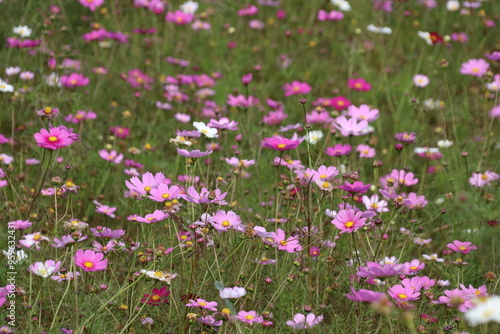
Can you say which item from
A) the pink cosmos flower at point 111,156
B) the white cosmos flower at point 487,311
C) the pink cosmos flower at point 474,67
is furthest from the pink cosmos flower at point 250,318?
the pink cosmos flower at point 474,67

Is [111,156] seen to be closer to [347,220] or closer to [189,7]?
[347,220]

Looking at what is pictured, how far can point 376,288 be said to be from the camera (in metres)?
1.67

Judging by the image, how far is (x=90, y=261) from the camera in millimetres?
1529

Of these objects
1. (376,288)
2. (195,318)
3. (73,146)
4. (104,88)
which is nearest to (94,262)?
(195,318)

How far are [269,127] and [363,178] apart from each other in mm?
551

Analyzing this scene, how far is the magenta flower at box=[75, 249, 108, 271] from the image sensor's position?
4.90 feet

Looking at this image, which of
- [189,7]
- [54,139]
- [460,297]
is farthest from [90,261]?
[189,7]

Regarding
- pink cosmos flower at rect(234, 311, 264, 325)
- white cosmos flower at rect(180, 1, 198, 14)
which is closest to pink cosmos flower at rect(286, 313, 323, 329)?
pink cosmos flower at rect(234, 311, 264, 325)

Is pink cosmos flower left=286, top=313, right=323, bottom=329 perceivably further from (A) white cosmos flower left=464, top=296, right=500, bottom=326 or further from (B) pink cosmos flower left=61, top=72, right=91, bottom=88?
(B) pink cosmos flower left=61, top=72, right=91, bottom=88

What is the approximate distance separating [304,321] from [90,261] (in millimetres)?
528

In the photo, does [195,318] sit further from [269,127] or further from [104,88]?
Result: [104,88]

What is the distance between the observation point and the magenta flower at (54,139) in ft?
5.26

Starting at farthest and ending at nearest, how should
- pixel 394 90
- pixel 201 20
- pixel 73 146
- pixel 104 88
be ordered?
1. pixel 201 20
2. pixel 394 90
3. pixel 104 88
4. pixel 73 146

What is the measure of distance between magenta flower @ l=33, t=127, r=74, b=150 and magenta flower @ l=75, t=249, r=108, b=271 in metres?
0.29
